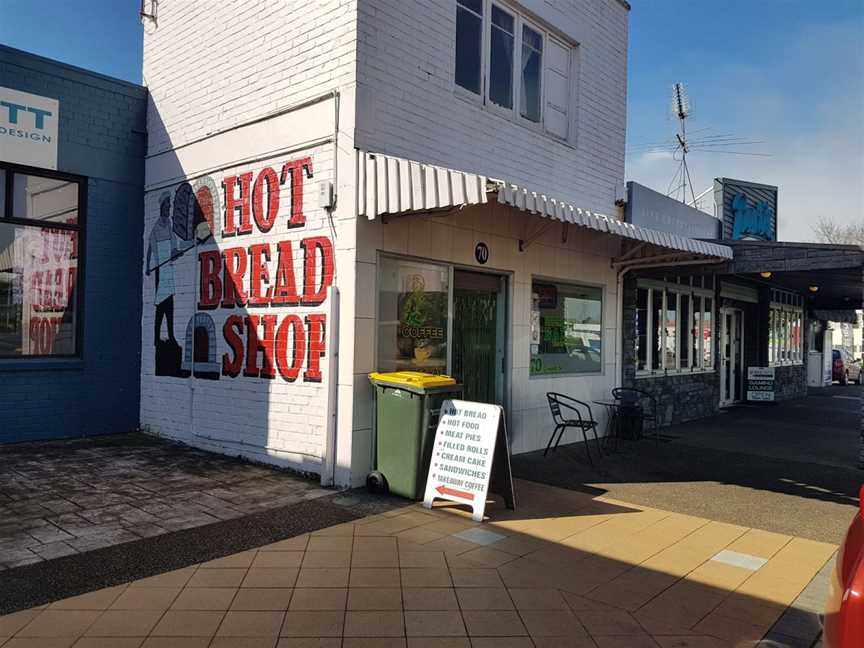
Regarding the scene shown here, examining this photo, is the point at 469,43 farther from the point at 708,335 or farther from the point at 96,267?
the point at 708,335

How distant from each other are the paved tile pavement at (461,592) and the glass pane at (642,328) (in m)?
5.70

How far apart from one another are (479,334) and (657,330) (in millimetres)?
4839

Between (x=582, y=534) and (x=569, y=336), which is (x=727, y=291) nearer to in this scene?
(x=569, y=336)

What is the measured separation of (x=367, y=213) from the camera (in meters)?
6.07

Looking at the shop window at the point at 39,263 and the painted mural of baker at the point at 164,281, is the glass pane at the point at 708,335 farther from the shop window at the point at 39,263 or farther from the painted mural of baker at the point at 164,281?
the shop window at the point at 39,263

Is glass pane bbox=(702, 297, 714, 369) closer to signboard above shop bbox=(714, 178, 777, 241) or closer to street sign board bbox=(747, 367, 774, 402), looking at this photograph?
signboard above shop bbox=(714, 178, 777, 241)

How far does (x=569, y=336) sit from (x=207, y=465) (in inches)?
205

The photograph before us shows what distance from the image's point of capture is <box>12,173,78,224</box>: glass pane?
322 inches

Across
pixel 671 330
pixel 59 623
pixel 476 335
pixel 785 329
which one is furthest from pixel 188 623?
pixel 785 329

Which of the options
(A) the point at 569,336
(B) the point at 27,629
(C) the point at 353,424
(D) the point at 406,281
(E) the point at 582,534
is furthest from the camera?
(A) the point at 569,336

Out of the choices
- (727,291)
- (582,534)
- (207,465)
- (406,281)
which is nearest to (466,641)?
(582,534)

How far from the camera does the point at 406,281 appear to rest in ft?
22.6

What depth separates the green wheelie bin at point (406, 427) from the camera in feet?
19.4

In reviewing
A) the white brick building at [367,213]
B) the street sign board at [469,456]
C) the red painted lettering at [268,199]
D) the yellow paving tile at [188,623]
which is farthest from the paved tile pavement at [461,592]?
the red painted lettering at [268,199]
